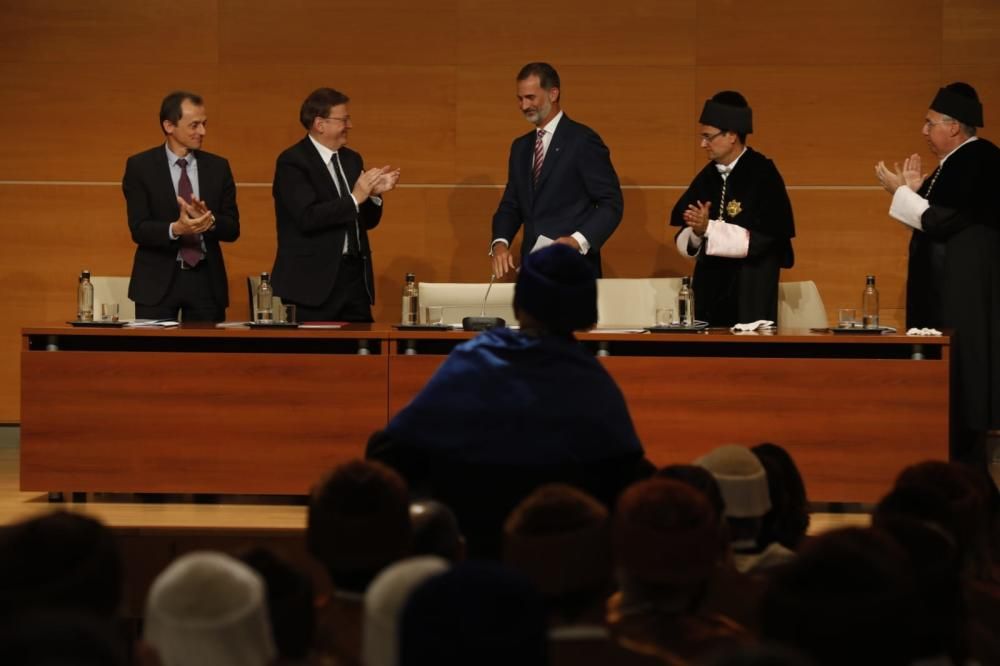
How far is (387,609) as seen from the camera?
153 centimetres

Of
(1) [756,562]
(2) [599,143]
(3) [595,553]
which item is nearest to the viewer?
(3) [595,553]

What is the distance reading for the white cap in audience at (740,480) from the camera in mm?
2232

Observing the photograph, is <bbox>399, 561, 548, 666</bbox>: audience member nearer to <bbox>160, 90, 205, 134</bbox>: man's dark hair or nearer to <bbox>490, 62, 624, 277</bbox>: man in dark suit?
<bbox>490, 62, 624, 277</bbox>: man in dark suit

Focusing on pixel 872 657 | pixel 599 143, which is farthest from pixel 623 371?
pixel 872 657

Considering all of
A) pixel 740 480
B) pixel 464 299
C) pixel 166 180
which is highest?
pixel 166 180

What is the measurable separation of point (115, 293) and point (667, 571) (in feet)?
15.3

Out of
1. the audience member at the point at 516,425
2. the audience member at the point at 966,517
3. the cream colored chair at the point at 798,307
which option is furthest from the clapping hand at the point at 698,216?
the audience member at the point at 966,517

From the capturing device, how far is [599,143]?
20.3 feet


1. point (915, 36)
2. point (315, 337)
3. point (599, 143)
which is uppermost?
point (915, 36)

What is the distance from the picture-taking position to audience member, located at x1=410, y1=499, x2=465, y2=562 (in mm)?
2039

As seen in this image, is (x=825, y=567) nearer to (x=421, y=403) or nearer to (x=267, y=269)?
(x=421, y=403)

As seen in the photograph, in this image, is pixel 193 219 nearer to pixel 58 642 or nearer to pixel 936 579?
pixel 936 579

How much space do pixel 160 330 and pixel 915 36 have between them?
4410 millimetres

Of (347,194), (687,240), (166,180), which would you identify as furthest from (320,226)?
(687,240)
